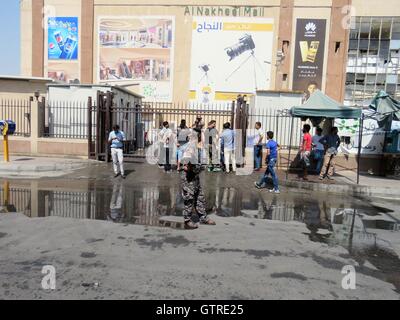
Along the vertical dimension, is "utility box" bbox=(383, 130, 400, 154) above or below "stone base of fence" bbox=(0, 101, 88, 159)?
above

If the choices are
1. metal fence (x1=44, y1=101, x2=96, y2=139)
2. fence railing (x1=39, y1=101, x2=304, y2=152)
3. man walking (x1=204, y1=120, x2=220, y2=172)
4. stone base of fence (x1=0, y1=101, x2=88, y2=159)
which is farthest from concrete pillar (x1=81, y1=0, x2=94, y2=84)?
man walking (x1=204, y1=120, x2=220, y2=172)

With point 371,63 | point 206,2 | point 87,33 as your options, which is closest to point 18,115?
point 87,33

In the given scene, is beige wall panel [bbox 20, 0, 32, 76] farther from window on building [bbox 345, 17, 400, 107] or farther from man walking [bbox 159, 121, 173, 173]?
window on building [bbox 345, 17, 400, 107]

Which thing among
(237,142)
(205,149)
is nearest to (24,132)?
(205,149)

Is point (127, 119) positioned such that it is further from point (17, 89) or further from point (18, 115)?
point (17, 89)

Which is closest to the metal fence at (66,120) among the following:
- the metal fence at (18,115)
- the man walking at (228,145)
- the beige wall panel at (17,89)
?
the metal fence at (18,115)

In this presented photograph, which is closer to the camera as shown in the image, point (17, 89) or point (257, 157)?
point (257, 157)

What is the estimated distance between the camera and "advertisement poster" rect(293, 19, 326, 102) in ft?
86.1

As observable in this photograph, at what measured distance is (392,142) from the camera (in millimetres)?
13508

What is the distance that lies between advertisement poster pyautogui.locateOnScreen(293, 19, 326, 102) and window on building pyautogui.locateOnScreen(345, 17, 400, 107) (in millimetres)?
3055

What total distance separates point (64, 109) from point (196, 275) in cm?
1383

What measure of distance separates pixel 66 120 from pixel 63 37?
15064 mm

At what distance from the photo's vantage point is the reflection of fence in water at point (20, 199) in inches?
290

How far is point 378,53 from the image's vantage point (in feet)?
93.5
